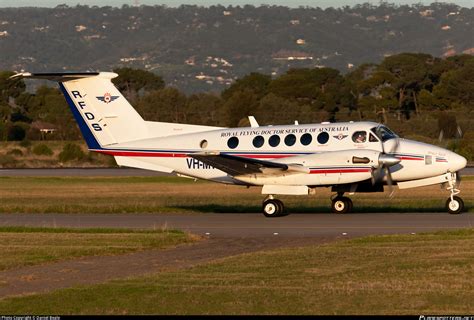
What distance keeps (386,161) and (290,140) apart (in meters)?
3.14

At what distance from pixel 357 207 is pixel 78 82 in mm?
9924

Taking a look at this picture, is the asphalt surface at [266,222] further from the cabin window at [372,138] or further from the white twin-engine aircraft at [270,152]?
the cabin window at [372,138]

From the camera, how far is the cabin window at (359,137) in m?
29.2

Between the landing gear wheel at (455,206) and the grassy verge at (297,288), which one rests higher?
the landing gear wheel at (455,206)

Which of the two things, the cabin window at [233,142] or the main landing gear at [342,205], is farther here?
the main landing gear at [342,205]

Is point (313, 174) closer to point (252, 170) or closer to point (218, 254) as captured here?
point (252, 170)

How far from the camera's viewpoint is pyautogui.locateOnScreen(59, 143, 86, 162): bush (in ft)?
225

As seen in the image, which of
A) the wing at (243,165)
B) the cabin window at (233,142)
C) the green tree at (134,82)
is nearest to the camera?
the wing at (243,165)

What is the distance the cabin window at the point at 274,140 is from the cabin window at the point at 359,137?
2.30 m

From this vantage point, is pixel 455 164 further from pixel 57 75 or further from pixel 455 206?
pixel 57 75

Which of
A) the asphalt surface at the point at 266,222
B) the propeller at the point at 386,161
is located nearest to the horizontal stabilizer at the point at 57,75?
the asphalt surface at the point at 266,222

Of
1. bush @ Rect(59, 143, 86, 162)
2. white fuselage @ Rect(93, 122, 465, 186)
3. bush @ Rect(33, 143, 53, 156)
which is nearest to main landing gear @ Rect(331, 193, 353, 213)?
white fuselage @ Rect(93, 122, 465, 186)

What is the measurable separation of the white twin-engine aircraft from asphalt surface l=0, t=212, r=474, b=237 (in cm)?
92

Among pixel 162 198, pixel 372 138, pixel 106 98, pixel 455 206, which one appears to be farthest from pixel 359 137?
pixel 162 198
